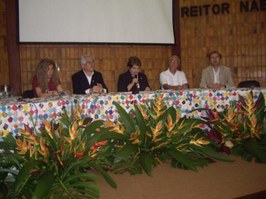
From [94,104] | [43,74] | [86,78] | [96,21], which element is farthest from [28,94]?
[96,21]

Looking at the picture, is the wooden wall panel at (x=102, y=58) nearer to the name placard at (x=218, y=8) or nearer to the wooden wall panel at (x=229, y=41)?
the wooden wall panel at (x=229, y=41)

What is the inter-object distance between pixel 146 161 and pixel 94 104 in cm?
110

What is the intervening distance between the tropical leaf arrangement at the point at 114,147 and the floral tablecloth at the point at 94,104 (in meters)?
0.35

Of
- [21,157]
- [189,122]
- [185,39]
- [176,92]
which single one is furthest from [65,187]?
[185,39]

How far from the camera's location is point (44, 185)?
A: 57.7 inches

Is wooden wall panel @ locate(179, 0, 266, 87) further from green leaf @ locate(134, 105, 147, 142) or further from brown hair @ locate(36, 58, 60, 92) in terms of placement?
green leaf @ locate(134, 105, 147, 142)

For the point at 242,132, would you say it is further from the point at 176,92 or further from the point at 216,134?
the point at 176,92

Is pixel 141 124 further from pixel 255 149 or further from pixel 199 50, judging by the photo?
pixel 199 50

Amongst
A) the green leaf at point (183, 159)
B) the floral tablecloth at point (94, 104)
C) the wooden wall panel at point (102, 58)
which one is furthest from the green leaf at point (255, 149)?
the wooden wall panel at point (102, 58)

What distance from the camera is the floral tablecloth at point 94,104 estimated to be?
2426 millimetres

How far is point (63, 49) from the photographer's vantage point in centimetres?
503

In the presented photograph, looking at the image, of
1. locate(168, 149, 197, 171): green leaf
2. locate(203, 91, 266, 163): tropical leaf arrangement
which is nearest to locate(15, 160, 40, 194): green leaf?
locate(168, 149, 197, 171): green leaf

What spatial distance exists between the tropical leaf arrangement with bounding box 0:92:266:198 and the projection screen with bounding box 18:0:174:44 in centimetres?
302

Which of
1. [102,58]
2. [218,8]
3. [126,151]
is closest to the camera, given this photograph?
[126,151]
